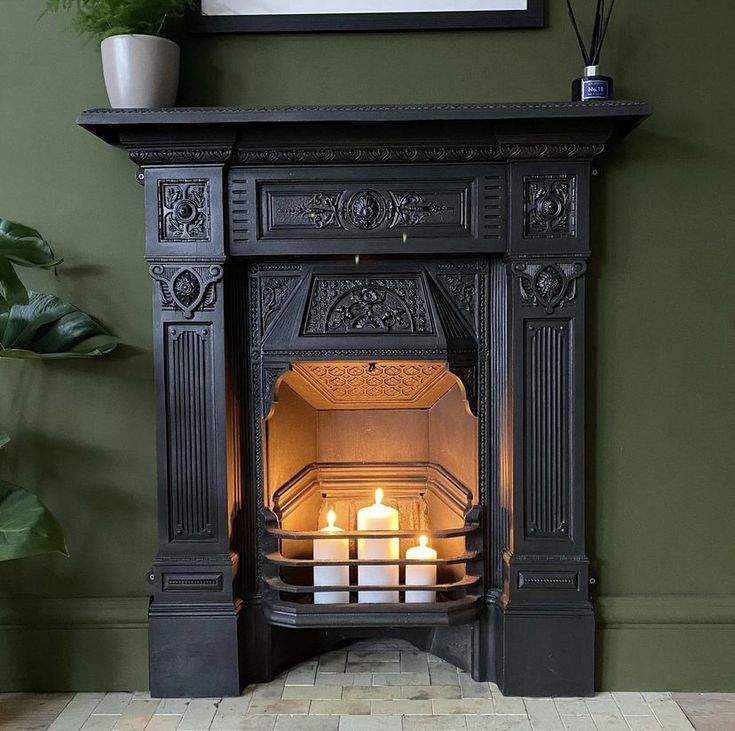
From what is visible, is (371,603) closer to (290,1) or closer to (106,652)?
(106,652)

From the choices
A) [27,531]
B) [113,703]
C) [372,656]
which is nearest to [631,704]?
[372,656]

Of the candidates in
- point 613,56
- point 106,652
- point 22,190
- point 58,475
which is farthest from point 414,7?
point 106,652

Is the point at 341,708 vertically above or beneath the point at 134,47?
beneath

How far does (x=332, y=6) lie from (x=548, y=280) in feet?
3.42

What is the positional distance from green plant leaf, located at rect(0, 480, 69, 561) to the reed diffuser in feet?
6.05

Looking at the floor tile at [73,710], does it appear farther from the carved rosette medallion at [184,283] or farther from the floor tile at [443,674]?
the carved rosette medallion at [184,283]

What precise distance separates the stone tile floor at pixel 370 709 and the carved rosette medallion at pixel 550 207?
1397mm

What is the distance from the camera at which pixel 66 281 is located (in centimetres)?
249

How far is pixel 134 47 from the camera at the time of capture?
2.26 metres

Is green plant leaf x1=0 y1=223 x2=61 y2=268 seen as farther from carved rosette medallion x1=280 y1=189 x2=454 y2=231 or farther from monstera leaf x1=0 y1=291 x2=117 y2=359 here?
carved rosette medallion x1=280 y1=189 x2=454 y2=231

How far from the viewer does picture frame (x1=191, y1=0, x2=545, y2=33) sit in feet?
A: 7.95

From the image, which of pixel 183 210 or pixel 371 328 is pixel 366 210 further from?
pixel 183 210

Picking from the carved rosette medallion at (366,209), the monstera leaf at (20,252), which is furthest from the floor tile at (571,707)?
the monstera leaf at (20,252)

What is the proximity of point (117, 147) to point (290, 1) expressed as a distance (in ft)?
2.23
